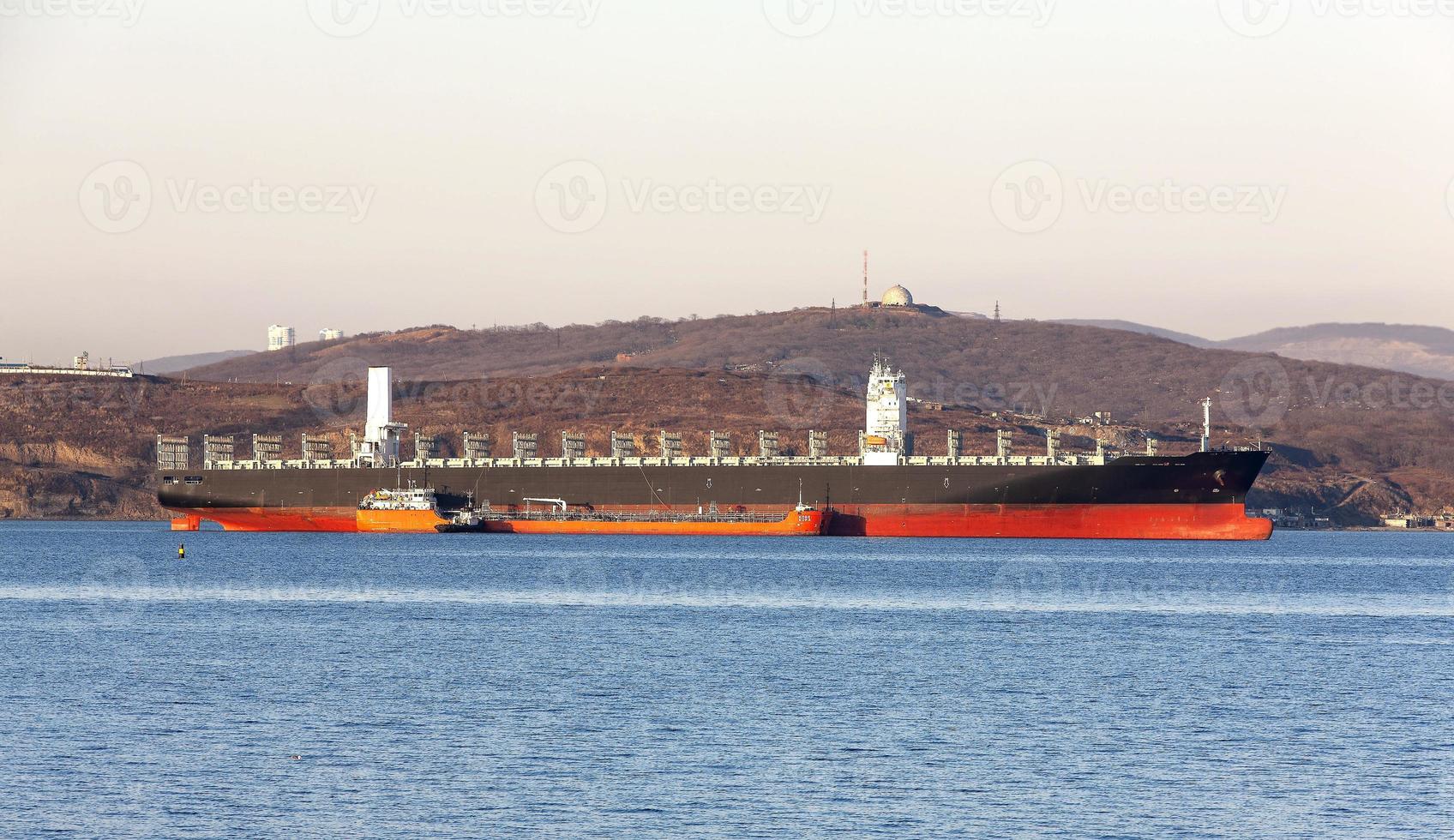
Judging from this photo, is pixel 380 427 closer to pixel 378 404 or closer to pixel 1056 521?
pixel 378 404

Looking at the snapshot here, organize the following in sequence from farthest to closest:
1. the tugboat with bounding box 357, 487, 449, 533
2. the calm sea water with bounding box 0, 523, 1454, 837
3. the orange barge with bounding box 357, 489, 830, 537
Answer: the tugboat with bounding box 357, 487, 449, 533, the orange barge with bounding box 357, 489, 830, 537, the calm sea water with bounding box 0, 523, 1454, 837

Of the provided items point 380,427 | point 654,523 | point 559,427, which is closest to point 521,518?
point 654,523

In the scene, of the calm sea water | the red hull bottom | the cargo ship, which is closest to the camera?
the calm sea water

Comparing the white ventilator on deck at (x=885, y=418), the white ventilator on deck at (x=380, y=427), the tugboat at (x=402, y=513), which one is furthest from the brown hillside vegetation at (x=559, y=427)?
the tugboat at (x=402, y=513)

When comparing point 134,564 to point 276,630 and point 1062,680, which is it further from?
point 1062,680

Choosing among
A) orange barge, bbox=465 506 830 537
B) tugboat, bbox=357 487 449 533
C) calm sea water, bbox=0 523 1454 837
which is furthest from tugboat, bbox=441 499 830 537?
calm sea water, bbox=0 523 1454 837

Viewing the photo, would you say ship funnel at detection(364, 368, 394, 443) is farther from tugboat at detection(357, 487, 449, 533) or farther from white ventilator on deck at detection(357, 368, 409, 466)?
tugboat at detection(357, 487, 449, 533)
